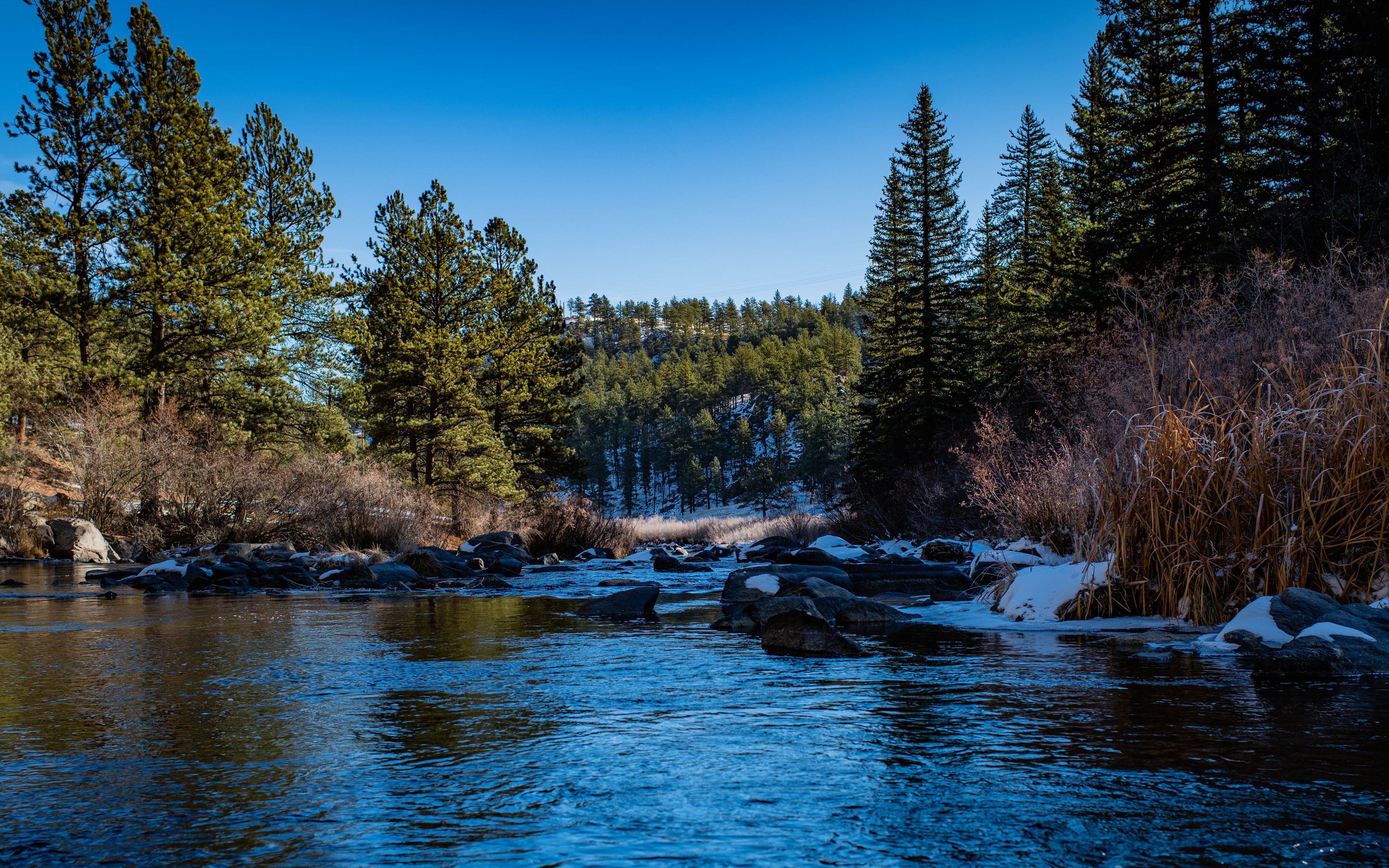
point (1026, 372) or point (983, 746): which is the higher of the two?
point (1026, 372)

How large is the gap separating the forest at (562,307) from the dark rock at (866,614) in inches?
82.7

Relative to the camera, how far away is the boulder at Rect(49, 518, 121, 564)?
1695 cm

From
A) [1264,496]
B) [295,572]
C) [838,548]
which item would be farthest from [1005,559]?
[295,572]

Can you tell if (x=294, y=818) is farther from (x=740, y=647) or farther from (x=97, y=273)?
(x=97, y=273)

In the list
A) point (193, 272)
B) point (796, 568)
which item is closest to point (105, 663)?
point (796, 568)

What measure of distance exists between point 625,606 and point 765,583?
190 cm

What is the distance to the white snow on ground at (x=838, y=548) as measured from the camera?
1743 centimetres

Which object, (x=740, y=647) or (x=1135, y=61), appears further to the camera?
(x=1135, y=61)

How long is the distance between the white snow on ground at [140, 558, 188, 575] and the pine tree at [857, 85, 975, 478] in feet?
72.3

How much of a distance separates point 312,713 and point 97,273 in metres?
22.8

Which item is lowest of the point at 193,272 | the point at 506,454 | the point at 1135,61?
the point at 506,454

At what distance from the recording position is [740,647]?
263 inches

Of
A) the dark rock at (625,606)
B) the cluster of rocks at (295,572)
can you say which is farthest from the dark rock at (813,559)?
the cluster of rocks at (295,572)

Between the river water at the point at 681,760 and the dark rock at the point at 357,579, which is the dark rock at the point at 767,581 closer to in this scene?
the river water at the point at 681,760
